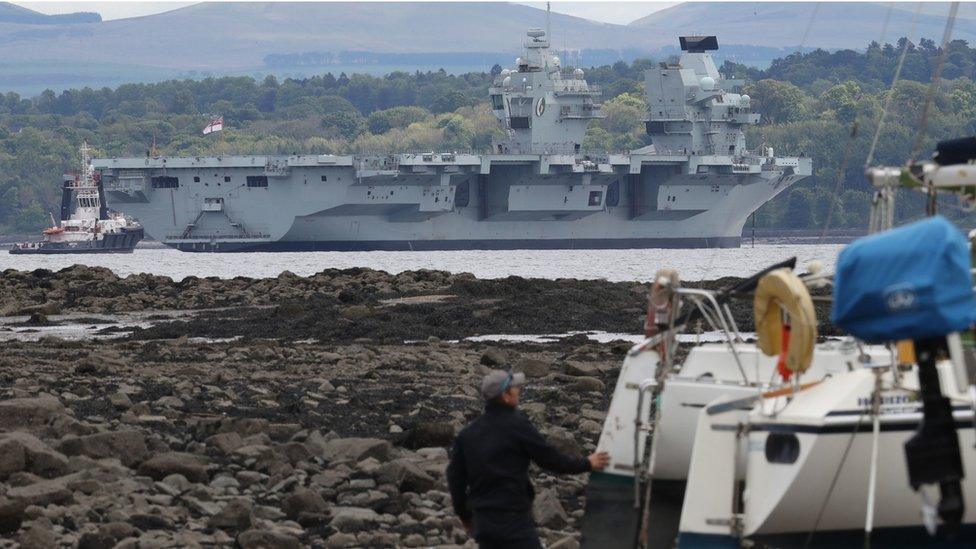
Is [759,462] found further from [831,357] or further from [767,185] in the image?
[767,185]

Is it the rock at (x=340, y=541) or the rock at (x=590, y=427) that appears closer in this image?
the rock at (x=340, y=541)

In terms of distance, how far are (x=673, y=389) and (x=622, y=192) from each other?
219 feet

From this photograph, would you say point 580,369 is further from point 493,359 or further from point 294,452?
point 294,452

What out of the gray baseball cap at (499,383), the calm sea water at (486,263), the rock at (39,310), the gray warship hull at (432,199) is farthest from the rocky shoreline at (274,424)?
the gray warship hull at (432,199)

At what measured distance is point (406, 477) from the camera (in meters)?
10.5

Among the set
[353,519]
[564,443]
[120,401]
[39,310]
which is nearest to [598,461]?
[353,519]

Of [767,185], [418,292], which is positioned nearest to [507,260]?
[767,185]

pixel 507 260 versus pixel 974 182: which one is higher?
pixel 974 182

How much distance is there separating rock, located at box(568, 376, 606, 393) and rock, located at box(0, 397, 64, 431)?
4.77 m

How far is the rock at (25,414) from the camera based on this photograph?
12.1 m

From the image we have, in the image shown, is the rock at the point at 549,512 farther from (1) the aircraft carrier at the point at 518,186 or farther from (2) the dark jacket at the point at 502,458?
(1) the aircraft carrier at the point at 518,186

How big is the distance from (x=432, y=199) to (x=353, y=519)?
60706 mm

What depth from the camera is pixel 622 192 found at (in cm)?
7525

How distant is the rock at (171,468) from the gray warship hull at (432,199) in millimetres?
55554
